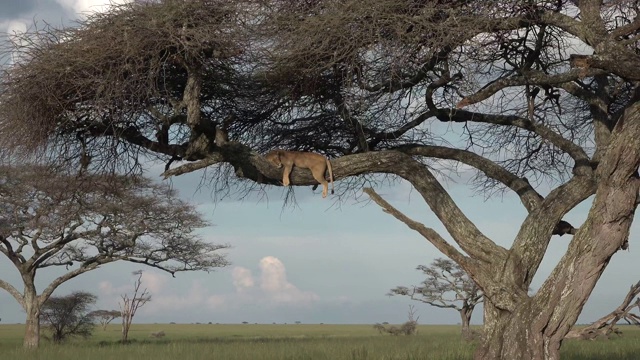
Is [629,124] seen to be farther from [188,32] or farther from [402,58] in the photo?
[188,32]

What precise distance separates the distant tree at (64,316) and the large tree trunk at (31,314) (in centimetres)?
926

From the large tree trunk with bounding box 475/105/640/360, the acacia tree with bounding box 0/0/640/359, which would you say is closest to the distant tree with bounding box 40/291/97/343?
the acacia tree with bounding box 0/0/640/359

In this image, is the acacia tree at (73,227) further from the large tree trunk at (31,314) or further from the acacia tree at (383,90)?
the acacia tree at (383,90)

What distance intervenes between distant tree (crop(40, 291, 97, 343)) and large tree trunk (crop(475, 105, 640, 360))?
106 feet

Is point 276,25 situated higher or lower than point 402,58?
higher

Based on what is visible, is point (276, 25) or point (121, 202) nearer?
point (276, 25)

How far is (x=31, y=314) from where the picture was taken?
28.6 m

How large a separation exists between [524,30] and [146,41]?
5.30m

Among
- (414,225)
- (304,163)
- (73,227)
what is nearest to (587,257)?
(414,225)

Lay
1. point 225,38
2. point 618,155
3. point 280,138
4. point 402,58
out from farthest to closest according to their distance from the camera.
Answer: point 280,138 < point 225,38 < point 402,58 < point 618,155

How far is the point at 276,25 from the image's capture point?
1052 cm

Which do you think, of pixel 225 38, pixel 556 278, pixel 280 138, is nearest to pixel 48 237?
pixel 280 138

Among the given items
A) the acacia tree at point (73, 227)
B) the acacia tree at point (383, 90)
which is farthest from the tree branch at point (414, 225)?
the acacia tree at point (73, 227)

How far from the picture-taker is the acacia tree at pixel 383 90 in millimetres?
9141
